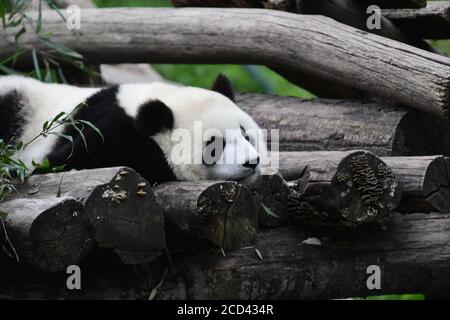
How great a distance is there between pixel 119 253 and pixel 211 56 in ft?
7.39

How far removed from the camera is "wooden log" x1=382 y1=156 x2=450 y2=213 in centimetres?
350

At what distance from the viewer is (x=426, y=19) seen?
4.60 metres

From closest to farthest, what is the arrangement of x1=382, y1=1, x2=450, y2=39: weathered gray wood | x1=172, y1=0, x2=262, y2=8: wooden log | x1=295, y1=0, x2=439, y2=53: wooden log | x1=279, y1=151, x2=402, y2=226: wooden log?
x1=279, y1=151, x2=402, y2=226: wooden log, x1=382, y1=1, x2=450, y2=39: weathered gray wood, x1=295, y1=0, x2=439, y2=53: wooden log, x1=172, y1=0, x2=262, y2=8: wooden log

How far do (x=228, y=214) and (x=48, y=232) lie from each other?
72 cm

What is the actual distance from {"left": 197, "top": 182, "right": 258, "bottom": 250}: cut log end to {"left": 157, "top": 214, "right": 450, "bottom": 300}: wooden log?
1.11 ft

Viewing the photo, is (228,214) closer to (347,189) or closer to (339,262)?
(347,189)

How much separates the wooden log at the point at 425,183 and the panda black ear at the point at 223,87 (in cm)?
100

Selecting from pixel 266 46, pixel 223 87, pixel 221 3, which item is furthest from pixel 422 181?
pixel 221 3

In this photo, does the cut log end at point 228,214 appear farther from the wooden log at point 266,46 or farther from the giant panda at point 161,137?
the wooden log at point 266,46

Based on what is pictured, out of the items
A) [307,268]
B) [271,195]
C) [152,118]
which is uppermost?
[152,118]

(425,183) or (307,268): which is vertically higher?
(425,183)

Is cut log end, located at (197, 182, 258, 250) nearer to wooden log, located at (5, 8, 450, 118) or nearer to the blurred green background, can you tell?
wooden log, located at (5, 8, 450, 118)

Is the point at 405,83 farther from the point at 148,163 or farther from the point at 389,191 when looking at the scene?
the point at 148,163

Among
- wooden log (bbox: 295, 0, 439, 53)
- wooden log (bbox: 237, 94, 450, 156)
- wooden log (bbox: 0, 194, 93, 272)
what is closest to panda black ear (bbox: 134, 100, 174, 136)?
wooden log (bbox: 0, 194, 93, 272)
